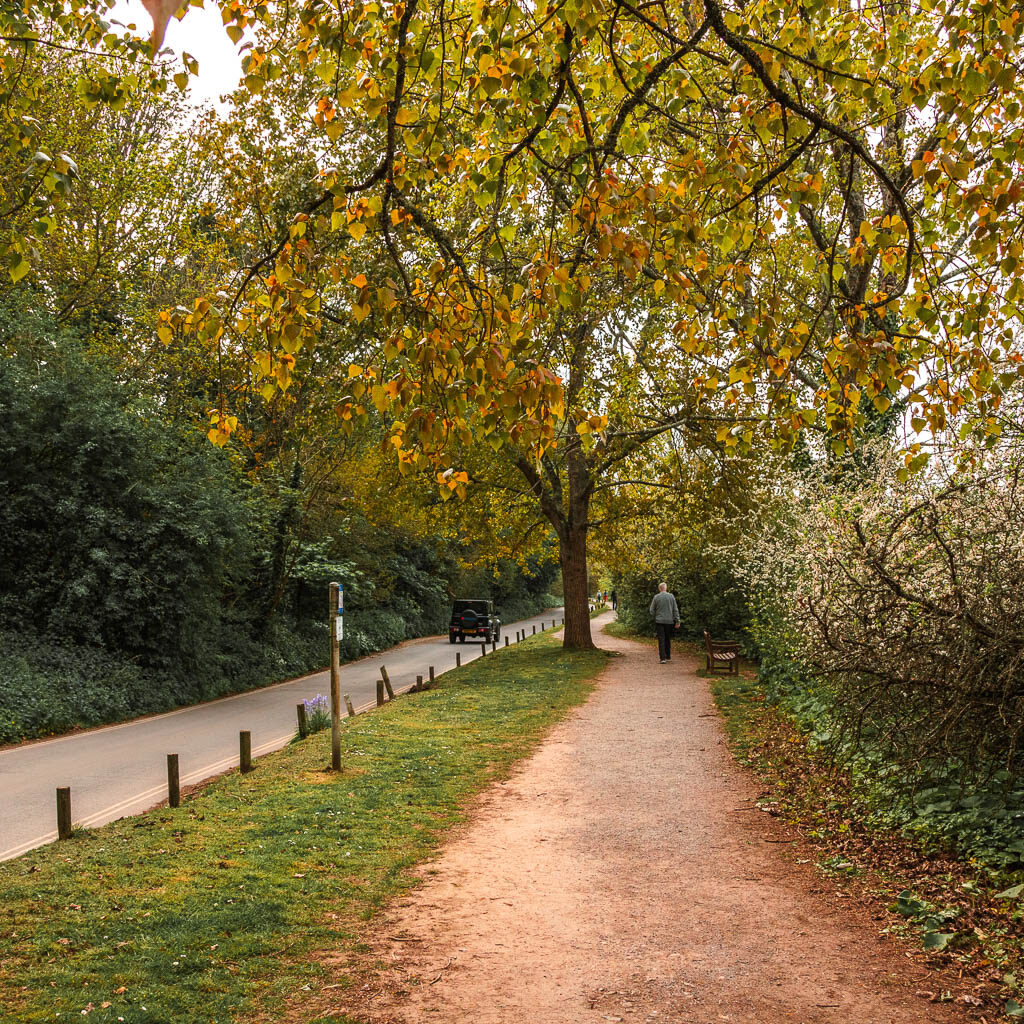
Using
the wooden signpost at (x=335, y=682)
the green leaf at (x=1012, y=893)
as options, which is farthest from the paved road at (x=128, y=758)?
the green leaf at (x=1012, y=893)

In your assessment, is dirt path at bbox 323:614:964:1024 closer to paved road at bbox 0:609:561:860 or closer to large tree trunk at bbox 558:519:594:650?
paved road at bbox 0:609:561:860

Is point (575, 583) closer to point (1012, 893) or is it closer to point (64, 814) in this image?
point (64, 814)

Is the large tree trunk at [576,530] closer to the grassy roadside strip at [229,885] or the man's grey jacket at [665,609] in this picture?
the man's grey jacket at [665,609]

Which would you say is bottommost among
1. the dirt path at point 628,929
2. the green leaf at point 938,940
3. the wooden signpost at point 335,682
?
the dirt path at point 628,929

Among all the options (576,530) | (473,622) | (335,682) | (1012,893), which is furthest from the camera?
(473,622)

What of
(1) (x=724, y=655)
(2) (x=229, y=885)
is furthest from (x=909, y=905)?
(1) (x=724, y=655)

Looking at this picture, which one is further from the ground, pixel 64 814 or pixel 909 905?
pixel 64 814

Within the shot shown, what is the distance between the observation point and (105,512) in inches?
729

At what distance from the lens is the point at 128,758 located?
13031 millimetres

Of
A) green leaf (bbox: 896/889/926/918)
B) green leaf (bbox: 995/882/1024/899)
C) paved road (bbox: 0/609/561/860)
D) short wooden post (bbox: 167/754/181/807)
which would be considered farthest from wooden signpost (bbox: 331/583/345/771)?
green leaf (bbox: 995/882/1024/899)

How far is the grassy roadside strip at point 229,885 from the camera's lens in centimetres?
495

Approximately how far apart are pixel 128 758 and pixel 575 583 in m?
15.3

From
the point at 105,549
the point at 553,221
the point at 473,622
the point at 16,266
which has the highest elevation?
the point at 553,221

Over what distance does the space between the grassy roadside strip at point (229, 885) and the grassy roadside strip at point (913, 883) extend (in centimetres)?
333
